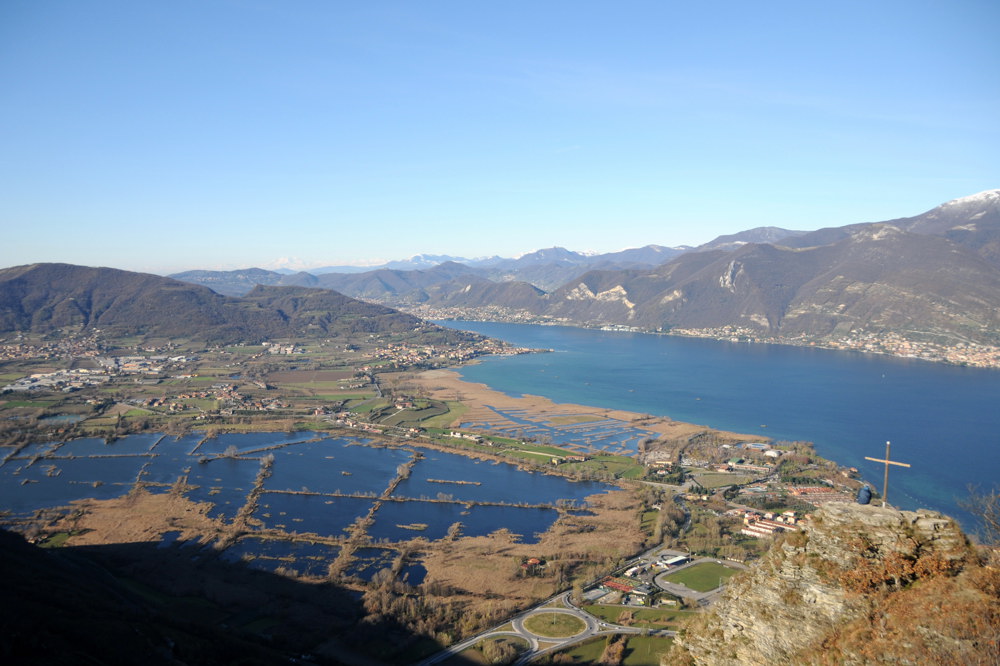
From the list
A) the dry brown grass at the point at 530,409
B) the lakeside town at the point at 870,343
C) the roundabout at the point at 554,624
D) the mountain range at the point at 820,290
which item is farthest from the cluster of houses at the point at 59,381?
the mountain range at the point at 820,290

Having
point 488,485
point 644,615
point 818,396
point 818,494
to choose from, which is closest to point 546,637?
point 644,615

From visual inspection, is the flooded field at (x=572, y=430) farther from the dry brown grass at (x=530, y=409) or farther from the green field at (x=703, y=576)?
the green field at (x=703, y=576)

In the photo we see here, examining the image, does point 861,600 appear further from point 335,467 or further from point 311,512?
point 335,467

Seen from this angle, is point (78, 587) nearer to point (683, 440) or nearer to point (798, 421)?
point (683, 440)

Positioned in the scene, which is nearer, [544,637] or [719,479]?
[544,637]

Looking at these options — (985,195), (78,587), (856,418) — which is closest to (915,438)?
(856,418)

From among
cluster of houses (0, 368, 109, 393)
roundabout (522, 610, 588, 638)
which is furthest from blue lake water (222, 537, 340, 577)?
cluster of houses (0, 368, 109, 393)
